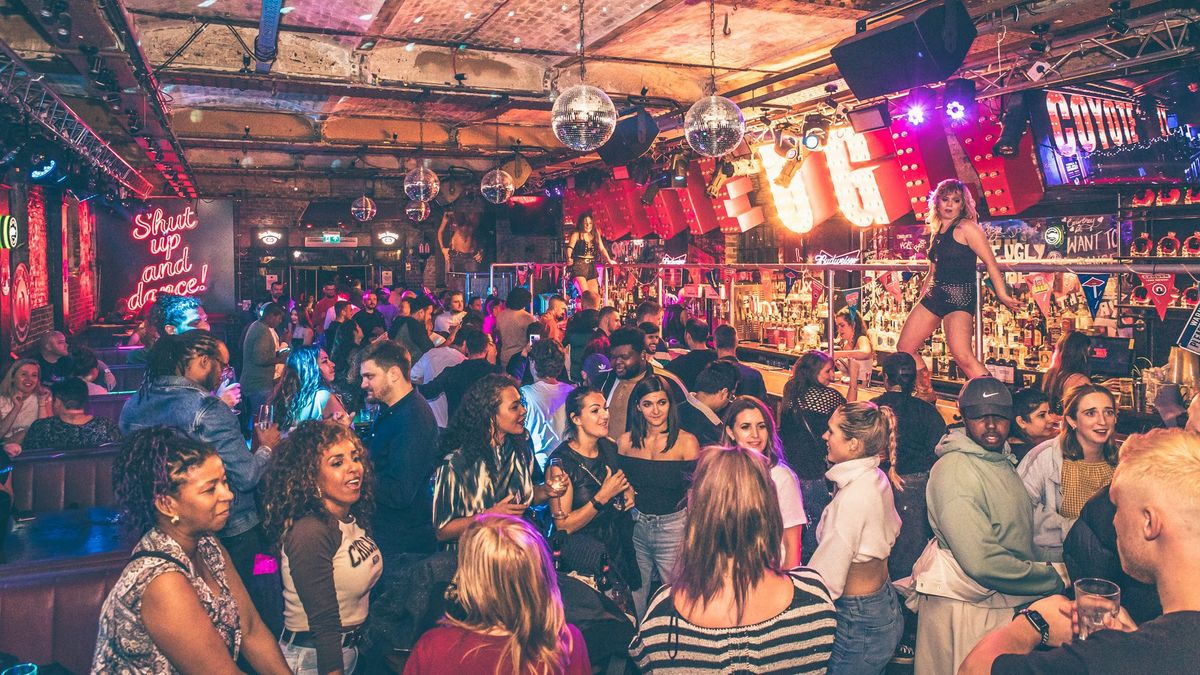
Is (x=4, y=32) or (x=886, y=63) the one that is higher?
(x=4, y=32)

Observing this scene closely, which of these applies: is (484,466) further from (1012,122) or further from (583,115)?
(1012,122)

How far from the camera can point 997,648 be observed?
162 centimetres

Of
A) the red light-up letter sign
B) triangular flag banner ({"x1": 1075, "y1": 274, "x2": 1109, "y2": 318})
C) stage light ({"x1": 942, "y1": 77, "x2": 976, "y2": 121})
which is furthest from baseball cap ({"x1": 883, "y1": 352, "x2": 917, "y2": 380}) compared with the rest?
the red light-up letter sign

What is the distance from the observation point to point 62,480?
4.98 m

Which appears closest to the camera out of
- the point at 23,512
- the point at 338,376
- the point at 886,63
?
the point at 23,512

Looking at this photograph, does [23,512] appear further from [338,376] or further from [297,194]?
[297,194]

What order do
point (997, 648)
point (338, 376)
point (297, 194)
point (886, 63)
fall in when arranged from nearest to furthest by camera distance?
1. point (997, 648)
2. point (886, 63)
3. point (338, 376)
4. point (297, 194)

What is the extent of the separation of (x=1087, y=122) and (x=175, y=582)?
7.85m

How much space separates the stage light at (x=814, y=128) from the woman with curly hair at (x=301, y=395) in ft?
18.4

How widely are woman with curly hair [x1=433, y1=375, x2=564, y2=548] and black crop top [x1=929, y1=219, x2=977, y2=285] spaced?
2.98 meters

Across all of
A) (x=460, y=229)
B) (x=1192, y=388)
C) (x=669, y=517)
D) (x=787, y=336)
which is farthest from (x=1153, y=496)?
(x=460, y=229)

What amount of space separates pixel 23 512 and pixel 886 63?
562cm

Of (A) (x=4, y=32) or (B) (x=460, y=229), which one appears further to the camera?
(B) (x=460, y=229)

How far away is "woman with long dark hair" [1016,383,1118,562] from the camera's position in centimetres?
319
